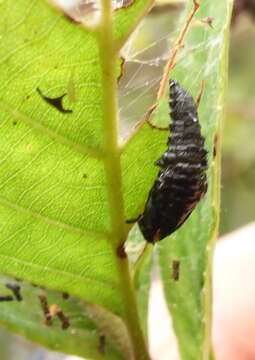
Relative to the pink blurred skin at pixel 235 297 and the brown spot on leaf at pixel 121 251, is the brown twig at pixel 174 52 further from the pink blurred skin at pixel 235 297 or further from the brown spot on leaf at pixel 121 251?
the pink blurred skin at pixel 235 297

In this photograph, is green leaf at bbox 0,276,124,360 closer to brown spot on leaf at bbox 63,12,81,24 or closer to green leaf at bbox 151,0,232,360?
green leaf at bbox 151,0,232,360

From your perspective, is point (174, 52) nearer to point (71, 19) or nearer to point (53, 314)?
point (71, 19)

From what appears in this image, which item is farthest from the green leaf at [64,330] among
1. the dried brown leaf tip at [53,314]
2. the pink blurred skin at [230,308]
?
the pink blurred skin at [230,308]

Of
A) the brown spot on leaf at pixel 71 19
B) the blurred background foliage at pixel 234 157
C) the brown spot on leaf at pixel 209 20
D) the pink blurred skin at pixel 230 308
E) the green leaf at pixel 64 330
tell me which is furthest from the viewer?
the blurred background foliage at pixel 234 157

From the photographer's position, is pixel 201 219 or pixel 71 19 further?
pixel 201 219

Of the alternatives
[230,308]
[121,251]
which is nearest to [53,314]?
[121,251]


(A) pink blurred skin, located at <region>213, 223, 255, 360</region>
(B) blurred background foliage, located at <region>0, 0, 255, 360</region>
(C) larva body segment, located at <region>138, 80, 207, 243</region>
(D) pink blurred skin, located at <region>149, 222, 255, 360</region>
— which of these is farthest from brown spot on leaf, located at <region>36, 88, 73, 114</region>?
(B) blurred background foliage, located at <region>0, 0, 255, 360</region>
